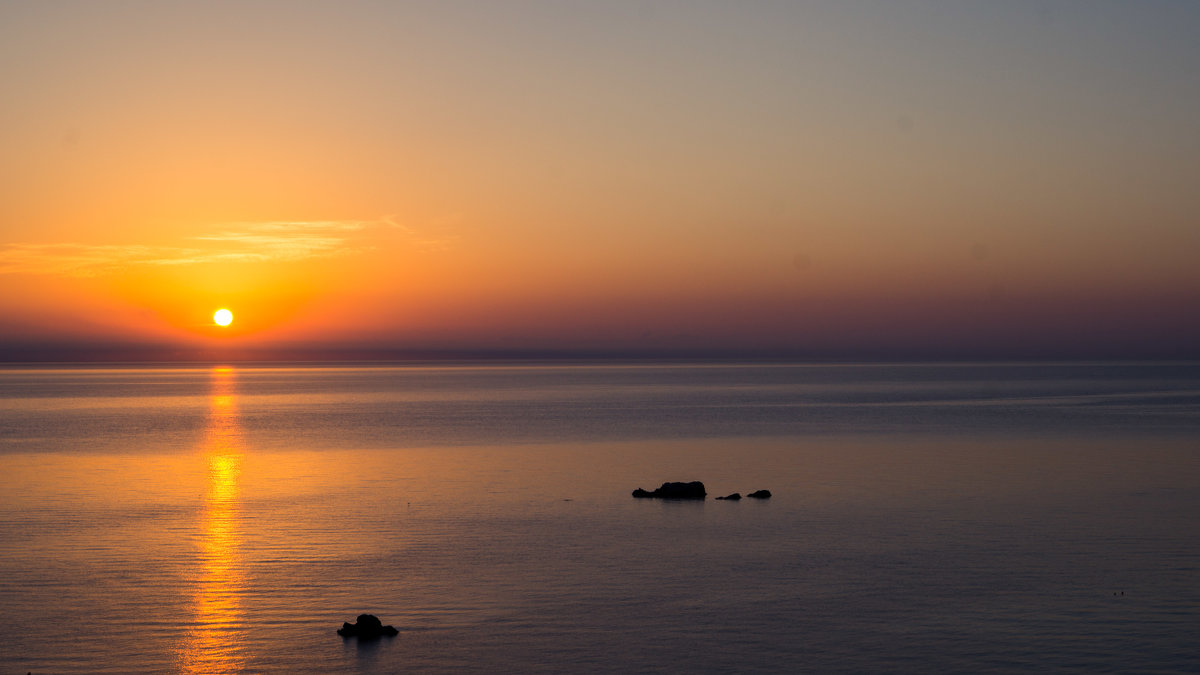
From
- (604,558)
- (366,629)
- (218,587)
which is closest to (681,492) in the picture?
(604,558)

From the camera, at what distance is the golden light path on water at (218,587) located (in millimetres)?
23984

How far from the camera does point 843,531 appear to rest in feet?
130

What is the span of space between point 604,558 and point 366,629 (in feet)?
37.4

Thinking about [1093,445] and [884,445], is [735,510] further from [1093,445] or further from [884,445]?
[1093,445]

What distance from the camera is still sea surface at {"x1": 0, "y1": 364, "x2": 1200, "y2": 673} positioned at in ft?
80.4

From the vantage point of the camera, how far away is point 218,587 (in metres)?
30.6

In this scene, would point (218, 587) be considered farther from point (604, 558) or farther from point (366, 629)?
point (604, 558)

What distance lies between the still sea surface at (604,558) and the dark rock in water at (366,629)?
496 mm

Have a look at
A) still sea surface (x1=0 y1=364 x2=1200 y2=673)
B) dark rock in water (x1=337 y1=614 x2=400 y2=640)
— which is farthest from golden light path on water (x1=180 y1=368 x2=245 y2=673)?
dark rock in water (x1=337 y1=614 x2=400 y2=640)

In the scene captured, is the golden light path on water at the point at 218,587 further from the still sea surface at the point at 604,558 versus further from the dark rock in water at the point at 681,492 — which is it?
the dark rock in water at the point at 681,492

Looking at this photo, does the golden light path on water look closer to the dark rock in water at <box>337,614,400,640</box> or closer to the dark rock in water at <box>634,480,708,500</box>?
the dark rock in water at <box>337,614,400,640</box>

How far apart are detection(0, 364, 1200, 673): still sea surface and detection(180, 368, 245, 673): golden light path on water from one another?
0.35 feet

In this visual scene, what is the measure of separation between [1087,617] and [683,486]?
23.6 metres

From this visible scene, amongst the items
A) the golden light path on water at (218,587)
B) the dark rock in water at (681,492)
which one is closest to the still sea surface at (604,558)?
the golden light path on water at (218,587)
